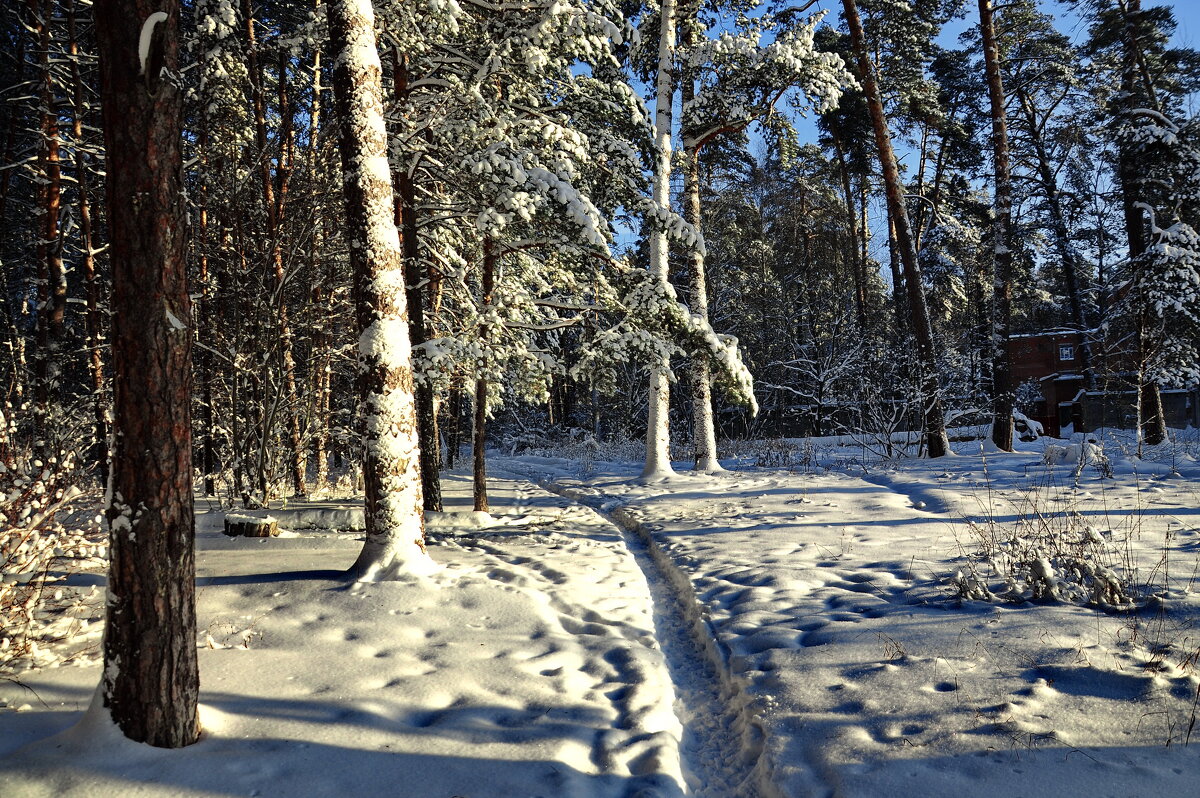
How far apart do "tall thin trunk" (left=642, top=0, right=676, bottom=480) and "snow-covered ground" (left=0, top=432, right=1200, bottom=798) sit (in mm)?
6500

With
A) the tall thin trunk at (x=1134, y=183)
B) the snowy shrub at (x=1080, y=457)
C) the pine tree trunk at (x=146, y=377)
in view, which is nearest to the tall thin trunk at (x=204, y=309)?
the pine tree trunk at (x=146, y=377)

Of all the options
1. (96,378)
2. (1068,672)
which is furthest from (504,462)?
(1068,672)

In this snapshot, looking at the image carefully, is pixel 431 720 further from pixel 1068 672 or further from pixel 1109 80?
pixel 1109 80

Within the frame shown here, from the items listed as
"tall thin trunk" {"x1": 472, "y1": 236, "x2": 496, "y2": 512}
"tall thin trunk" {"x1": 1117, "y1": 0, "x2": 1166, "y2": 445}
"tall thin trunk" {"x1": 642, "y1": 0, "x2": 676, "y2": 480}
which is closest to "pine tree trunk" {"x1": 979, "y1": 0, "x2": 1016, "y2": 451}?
"tall thin trunk" {"x1": 1117, "y1": 0, "x2": 1166, "y2": 445}

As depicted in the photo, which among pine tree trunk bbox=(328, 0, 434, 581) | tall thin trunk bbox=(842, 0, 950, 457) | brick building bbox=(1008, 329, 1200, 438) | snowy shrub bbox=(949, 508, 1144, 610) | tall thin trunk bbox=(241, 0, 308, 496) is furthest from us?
brick building bbox=(1008, 329, 1200, 438)

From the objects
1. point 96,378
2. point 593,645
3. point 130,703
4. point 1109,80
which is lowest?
point 593,645

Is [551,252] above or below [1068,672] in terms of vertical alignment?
above

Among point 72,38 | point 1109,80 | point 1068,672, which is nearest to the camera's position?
point 1068,672

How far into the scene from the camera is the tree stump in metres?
7.45

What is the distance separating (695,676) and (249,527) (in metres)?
5.53

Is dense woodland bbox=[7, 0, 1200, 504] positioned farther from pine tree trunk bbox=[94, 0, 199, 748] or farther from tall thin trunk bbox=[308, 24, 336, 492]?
pine tree trunk bbox=[94, 0, 199, 748]

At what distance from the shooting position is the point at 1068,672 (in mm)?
3512

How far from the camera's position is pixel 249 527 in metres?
7.45

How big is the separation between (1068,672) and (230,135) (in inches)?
482
